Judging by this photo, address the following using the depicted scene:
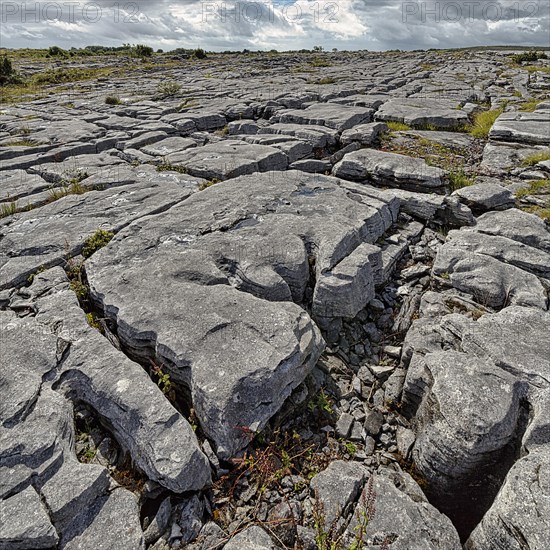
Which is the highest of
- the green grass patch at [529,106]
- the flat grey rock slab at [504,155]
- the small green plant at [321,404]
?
the green grass patch at [529,106]

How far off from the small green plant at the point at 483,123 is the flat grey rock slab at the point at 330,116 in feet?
11.9

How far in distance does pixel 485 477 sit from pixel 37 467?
147 inches

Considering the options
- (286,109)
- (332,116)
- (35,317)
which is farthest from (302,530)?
(286,109)

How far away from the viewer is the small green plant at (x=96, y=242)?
19.0 ft

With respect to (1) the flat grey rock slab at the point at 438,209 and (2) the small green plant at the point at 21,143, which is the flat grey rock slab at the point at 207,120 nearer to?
(2) the small green plant at the point at 21,143

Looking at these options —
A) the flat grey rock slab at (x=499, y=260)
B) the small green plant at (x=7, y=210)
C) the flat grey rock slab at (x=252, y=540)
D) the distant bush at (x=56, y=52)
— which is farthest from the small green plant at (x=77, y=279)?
the distant bush at (x=56, y=52)

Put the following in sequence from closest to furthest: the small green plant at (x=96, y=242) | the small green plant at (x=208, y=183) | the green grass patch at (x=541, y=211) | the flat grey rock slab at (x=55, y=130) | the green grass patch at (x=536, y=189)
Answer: the small green plant at (x=96, y=242) < the green grass patch at (x=541, y=211) < the small green plant at (x=208, y=183) < the green grass patch at (x=536, y=189) < the flat grey rock slab at (x=55, y=130)

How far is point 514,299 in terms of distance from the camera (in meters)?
4.91

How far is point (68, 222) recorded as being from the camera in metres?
6.50

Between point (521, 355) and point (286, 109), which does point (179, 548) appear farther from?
point (286, 109)

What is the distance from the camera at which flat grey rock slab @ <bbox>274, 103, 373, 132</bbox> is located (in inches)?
489

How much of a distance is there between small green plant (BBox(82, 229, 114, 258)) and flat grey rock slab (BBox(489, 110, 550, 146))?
1175 centimetres

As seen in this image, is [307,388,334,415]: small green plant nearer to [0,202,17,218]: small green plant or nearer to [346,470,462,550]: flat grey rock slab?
[346,470,462,550]: flat grey rock slab

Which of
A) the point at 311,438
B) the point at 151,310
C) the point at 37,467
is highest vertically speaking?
the point at 151,310
